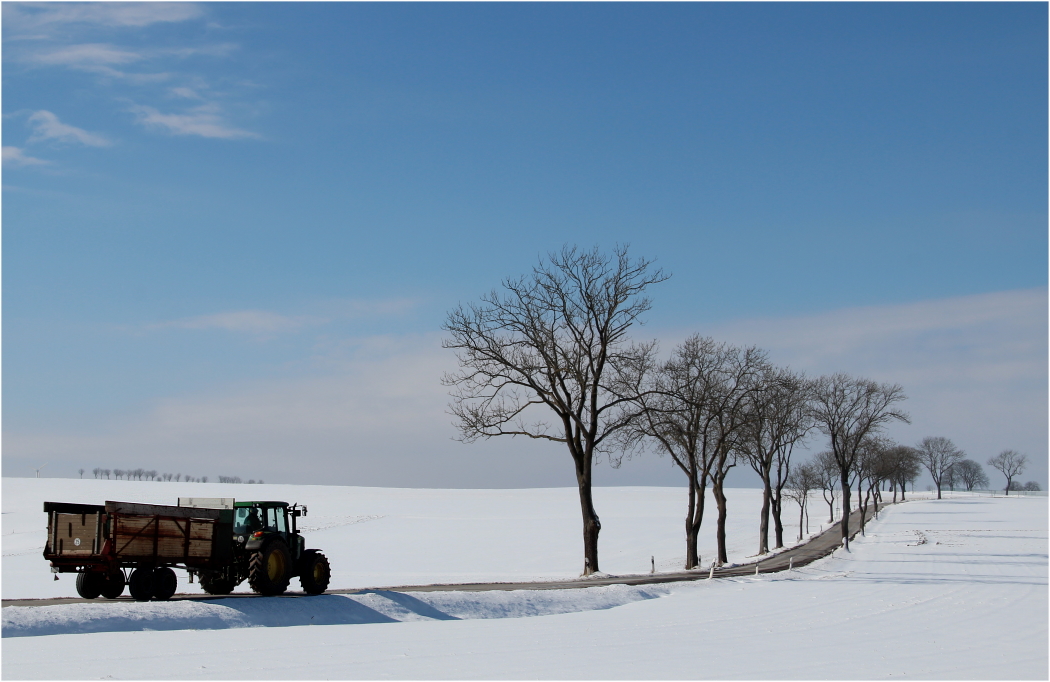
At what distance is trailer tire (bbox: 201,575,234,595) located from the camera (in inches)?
857

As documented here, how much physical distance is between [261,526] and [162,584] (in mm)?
3254

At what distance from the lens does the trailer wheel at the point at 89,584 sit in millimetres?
19484

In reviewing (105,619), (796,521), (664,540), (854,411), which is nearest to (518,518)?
(664,540)

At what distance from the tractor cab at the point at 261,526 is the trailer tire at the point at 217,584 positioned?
3.04 ft

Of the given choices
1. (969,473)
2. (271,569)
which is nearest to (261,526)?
(271,569)

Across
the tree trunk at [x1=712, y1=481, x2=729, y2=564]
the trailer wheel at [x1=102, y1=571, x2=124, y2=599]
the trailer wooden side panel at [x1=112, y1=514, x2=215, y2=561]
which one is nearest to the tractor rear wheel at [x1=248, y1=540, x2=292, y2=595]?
the trailer wooden side panel at [x1=112, y1=514, x2=215, y2=561]

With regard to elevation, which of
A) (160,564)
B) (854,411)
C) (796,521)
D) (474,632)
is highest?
(854,411)

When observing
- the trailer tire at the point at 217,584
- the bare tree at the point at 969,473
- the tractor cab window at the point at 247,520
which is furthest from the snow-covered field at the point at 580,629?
the bare tree at the point at 969,473

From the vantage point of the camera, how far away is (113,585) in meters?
19.4

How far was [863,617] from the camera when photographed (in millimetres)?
22547

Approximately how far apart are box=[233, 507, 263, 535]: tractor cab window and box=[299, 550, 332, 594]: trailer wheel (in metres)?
1.45

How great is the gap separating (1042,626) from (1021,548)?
41958mm

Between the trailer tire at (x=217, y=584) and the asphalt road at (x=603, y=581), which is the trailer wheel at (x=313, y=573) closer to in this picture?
the asphalt road at (x=603, y=581)

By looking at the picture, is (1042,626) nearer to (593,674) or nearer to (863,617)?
(863,617)
